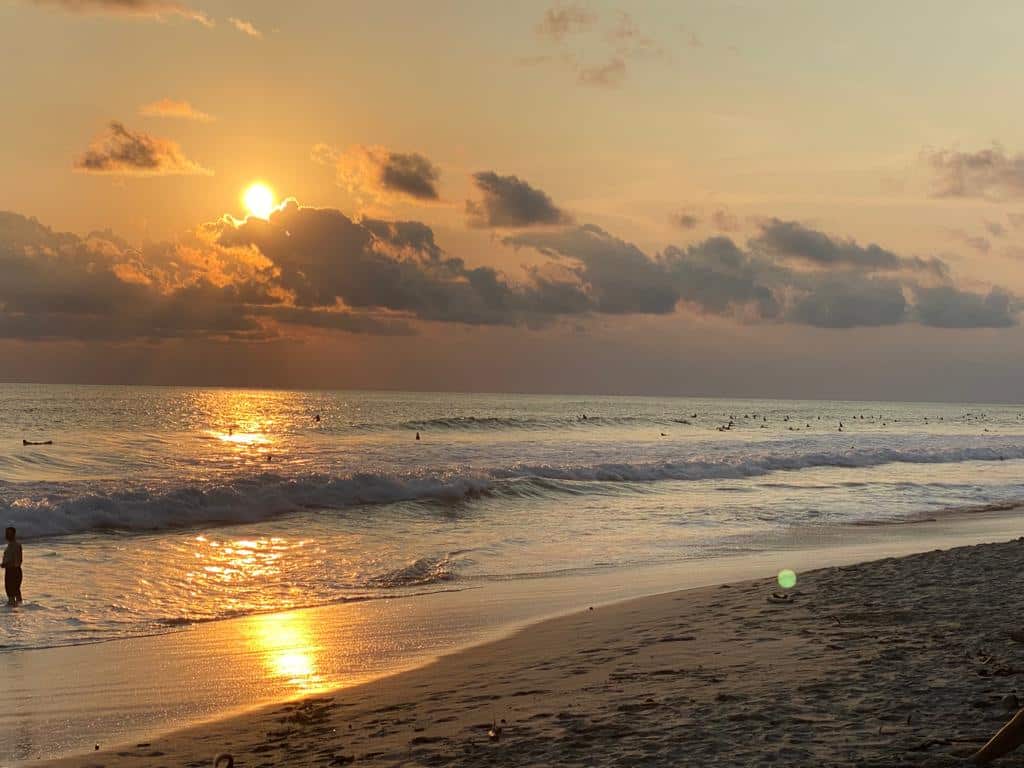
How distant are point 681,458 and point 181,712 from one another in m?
46.3

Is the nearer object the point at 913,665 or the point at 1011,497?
the point at 913,665

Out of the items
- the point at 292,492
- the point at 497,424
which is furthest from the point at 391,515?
the point at 497,424

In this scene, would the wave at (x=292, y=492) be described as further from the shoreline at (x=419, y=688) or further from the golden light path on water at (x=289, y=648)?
the shoreline at (x=419, y=688)

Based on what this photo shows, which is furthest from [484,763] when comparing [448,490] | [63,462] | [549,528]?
[63,462]

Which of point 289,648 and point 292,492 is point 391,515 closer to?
point 292,492

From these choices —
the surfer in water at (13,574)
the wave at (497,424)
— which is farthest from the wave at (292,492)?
the wave at (497,424)

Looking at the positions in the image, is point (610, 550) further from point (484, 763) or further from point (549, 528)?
point (484, 763)

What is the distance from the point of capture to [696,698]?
8039mm

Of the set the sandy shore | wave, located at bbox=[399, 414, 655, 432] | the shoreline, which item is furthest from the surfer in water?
wave, located at bbox=[399, 414, 655, 432]

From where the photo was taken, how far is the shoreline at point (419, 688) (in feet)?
25.6

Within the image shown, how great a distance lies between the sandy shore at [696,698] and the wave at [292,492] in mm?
8205

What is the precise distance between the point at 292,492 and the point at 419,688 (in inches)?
964

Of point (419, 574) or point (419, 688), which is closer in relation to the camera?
point (419, 688)

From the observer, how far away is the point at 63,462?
52500 mm
